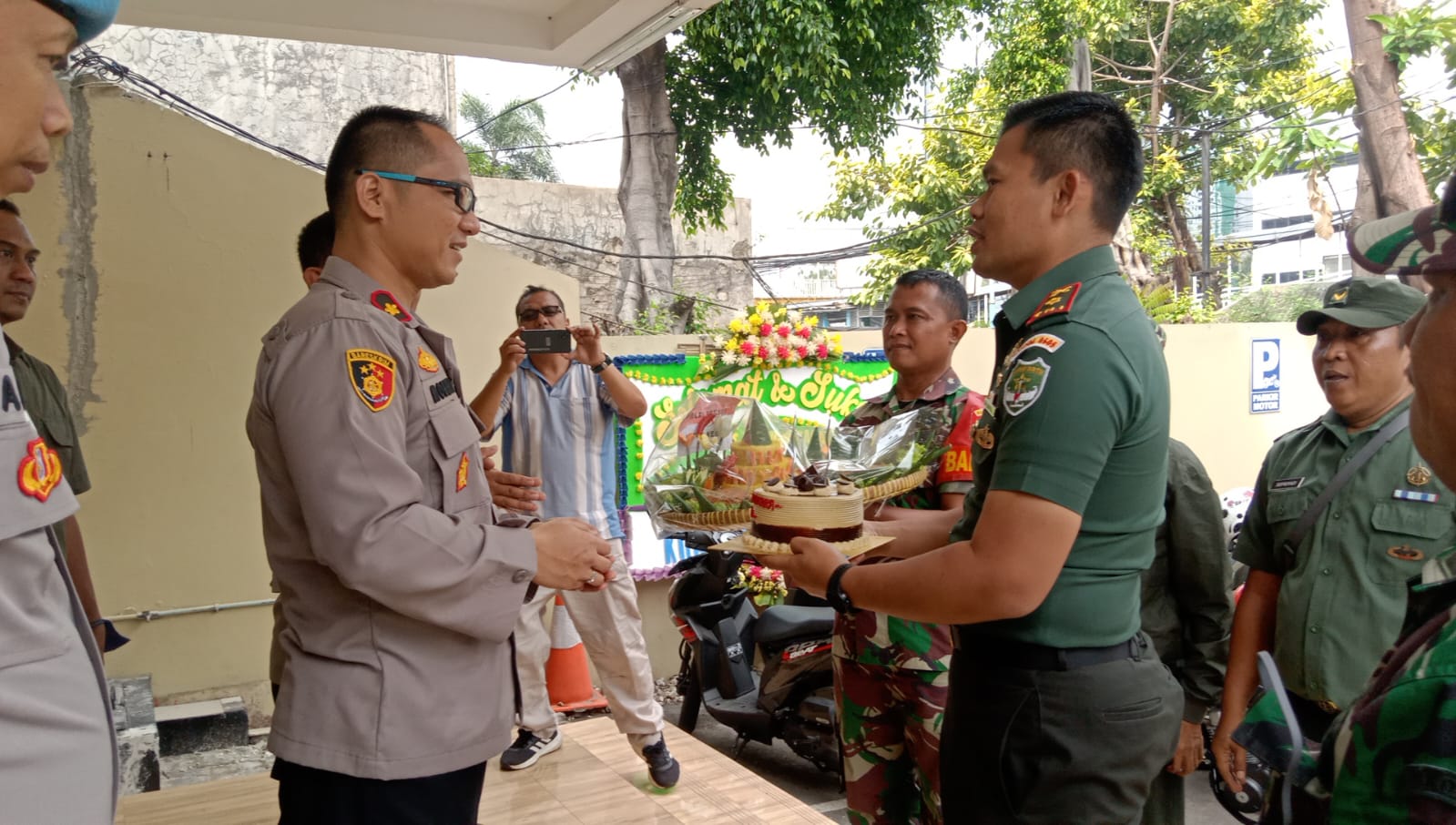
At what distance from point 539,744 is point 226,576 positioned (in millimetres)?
1866

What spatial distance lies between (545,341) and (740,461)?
1698 millimetres

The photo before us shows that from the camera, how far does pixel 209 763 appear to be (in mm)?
4117

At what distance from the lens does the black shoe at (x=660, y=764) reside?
3.42 metres

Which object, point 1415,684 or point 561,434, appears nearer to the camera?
point 1415,684

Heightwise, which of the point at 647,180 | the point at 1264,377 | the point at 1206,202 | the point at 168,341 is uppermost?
the point at 647,180

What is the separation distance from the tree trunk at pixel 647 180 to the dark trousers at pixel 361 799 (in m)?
9.13

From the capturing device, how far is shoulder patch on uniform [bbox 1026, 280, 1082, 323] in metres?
1.57

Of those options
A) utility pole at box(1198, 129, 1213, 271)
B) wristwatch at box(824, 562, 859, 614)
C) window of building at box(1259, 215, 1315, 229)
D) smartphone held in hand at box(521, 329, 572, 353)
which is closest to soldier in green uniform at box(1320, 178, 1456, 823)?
wristwatch at box(824, 562, 859, 614)

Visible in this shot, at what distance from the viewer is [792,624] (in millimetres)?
4438

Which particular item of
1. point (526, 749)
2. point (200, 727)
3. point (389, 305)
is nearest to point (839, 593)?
point (389, 305)

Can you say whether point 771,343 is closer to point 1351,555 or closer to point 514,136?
point 1351,555

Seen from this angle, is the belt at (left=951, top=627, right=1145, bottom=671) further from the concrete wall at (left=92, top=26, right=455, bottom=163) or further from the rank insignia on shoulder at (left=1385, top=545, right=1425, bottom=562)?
the concrete wall at (left=92, top=26, right=455, bottom=163)

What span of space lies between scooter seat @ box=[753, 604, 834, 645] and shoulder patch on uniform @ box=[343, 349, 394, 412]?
10.2 feet

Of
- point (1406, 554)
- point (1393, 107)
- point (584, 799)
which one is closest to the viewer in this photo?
point (1406, 554)
